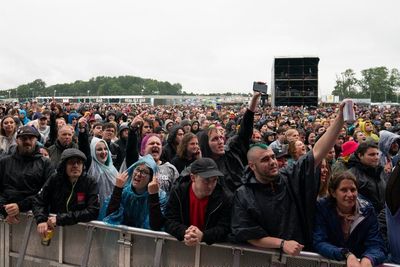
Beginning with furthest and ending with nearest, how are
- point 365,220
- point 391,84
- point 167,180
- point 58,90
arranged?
point 58,90 → point 391,84 → point 167,180 → point 365,220

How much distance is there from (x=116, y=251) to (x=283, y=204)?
1.58m

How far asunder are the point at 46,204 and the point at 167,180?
4.05 feet

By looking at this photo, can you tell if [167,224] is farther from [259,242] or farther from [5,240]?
[5,240]

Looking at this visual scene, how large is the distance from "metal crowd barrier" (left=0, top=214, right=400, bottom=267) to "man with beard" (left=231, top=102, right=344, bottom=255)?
0.51ft

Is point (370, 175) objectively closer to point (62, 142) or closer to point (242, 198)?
point (242, 198)

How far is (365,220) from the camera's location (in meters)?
3.01

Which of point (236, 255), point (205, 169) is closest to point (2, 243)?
point (205, 169)

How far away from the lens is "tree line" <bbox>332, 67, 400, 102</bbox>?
10975 cm

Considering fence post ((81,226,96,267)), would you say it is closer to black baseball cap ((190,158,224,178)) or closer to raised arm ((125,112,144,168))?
black baseball cap ((190,158,224,178))

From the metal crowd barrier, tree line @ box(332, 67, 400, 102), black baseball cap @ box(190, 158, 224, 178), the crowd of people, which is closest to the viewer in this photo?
the crowd of people

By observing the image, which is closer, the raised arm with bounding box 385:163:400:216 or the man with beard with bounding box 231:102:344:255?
the raised arm with bounding box 385:163:400:216

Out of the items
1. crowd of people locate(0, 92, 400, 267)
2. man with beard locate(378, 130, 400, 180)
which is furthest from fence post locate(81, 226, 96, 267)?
man with beard locate(378, 130, 400, 180)

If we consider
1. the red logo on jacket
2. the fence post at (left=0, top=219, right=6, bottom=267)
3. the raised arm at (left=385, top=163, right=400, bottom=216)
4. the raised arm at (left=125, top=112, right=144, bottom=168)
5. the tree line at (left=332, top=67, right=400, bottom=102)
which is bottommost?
the fence post at (left=0, top=219, right=6, bottom=267)

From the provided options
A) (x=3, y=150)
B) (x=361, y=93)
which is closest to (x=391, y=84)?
(x=361, y=93)
